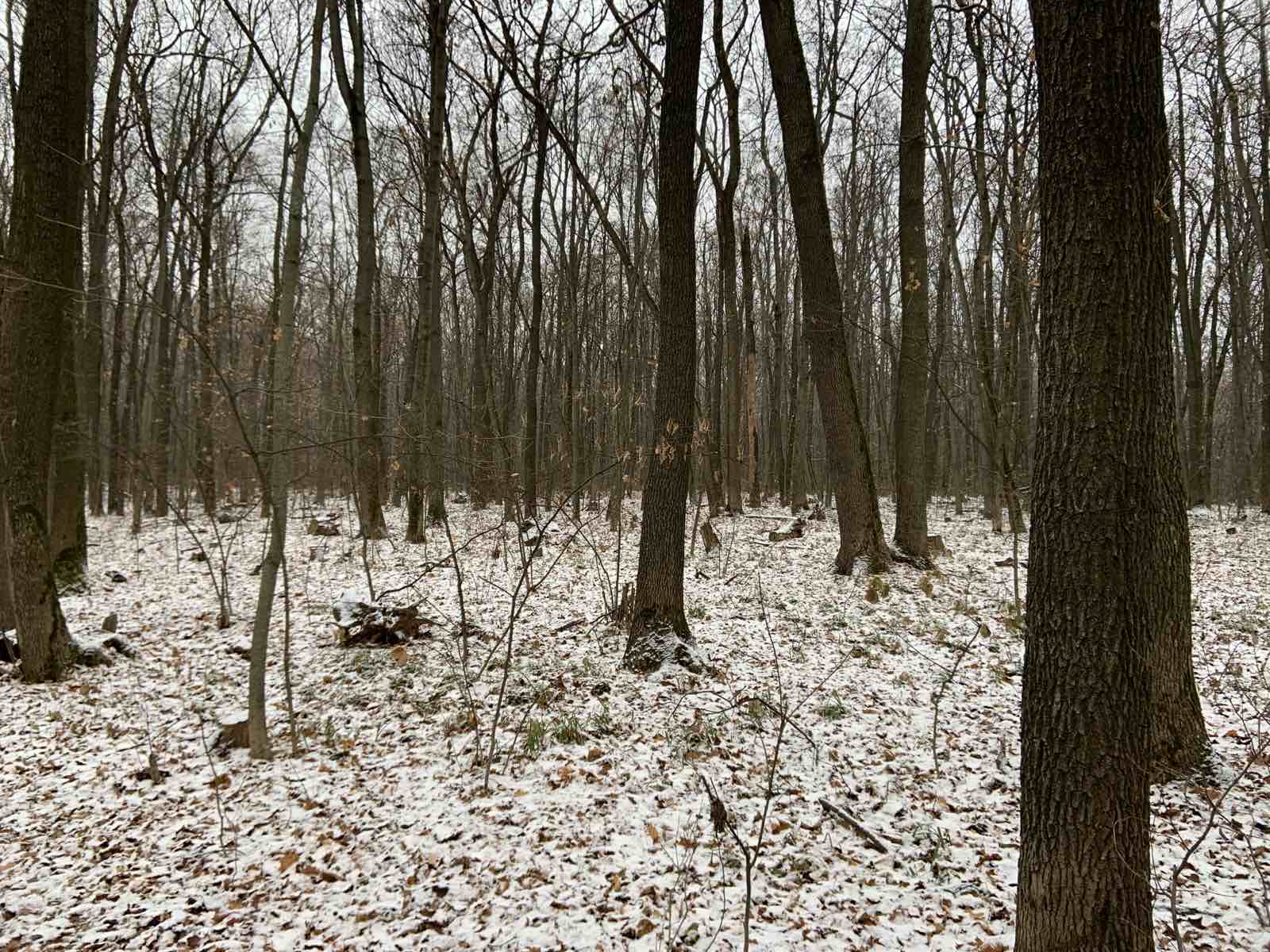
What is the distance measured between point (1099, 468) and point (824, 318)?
21.0 ft

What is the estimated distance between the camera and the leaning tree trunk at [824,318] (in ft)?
24.8

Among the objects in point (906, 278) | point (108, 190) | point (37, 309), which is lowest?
point (37, 309)

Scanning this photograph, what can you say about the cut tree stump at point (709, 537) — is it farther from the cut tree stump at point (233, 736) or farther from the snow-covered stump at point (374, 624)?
the cut tree stump at point (233, 736)

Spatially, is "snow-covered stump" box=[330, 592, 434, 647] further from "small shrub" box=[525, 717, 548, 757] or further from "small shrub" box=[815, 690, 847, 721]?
"small shrub" box=[815, 690, 847, 721]

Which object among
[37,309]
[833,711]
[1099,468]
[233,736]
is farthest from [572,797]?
[37,309]

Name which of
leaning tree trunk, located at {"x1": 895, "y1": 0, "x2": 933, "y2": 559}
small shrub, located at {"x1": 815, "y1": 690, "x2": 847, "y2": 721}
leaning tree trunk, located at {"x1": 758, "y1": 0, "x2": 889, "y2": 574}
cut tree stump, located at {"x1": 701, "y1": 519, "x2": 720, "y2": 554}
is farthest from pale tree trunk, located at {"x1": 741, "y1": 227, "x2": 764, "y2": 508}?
small shrub, located at {"x1": 815, "y1": 690, "x2": 847, "y2": 721}

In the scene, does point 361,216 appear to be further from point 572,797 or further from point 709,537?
point 572,797

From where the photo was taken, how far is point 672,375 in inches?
200

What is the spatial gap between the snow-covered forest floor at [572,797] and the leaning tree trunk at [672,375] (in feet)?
1.48

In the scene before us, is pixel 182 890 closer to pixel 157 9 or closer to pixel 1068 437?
pixel 1068 437

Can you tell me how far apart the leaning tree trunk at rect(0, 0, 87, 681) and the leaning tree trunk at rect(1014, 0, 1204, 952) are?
21.5 ft

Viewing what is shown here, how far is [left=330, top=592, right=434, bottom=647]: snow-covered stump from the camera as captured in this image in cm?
563

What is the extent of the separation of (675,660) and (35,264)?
6.04 metres

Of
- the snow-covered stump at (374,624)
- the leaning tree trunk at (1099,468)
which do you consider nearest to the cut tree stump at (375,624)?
the snow-covered stump at (374,624)
